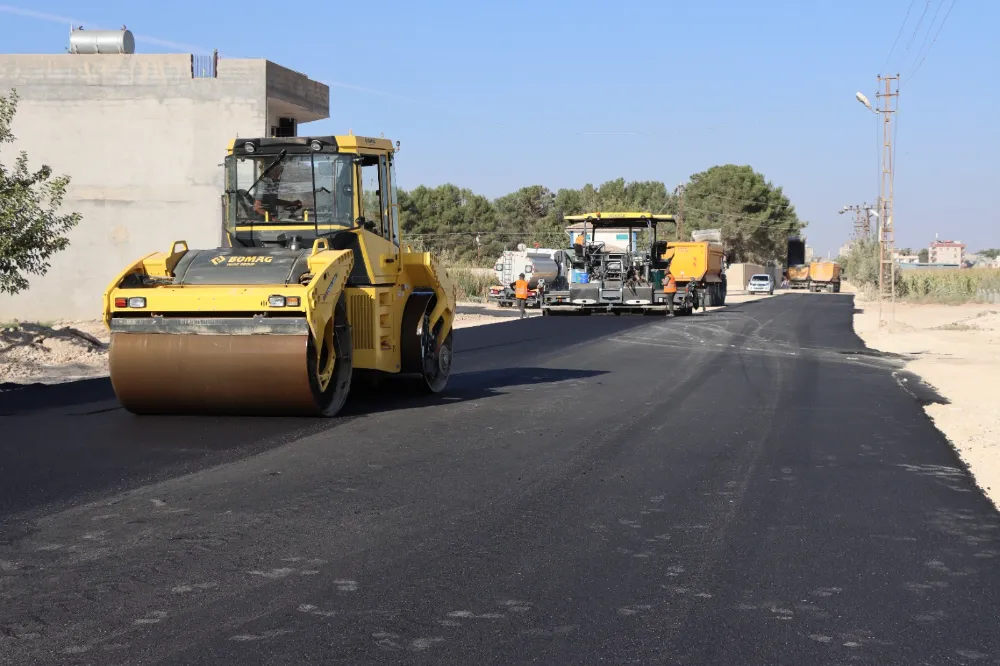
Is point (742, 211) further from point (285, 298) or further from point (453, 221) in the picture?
point (285, 298)

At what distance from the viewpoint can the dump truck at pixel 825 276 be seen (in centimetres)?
8475

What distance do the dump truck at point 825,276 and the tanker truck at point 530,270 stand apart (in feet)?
147

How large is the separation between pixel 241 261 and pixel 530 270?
33839 mm

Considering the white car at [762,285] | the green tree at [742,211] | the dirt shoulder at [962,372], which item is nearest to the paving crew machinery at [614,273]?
the dirt shoulder at [962,372]

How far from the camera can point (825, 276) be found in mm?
85375

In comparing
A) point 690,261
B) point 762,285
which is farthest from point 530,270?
point 762,285

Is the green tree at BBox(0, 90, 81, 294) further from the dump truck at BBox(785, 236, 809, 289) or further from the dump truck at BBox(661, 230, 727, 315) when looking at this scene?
the dump truck at BBox(785, 236, 809, 289)

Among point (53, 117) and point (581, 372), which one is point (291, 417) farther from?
point (53, 117)

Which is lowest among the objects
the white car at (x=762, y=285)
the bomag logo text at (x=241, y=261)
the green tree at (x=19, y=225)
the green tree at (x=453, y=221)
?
the white car at (x=762, y=285)

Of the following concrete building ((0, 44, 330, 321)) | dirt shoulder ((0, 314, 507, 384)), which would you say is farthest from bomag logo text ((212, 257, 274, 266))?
concrete building ((0, 44, 330, 321))

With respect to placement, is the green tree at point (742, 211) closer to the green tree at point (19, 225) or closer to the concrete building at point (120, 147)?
the concrete building at point (120, 147)

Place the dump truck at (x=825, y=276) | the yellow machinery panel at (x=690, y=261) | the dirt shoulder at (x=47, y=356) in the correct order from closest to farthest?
1. the dirt shoulder at (x=47, y=356)
2. the yellow machinery panel at (x=690, y=261)
3. the dump truck at (x=825, y=276)

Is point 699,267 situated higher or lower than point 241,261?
higher

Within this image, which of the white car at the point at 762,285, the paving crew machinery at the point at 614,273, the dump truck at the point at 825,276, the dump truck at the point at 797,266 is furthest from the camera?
the dump truck at the point at 797,266
